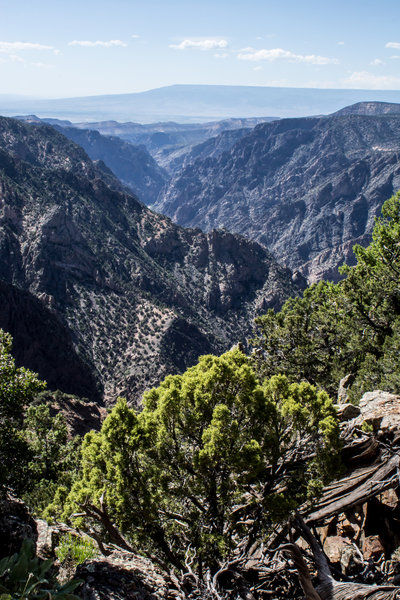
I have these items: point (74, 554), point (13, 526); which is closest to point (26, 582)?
point (74, 554)

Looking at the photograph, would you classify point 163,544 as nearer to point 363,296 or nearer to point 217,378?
point 217,378

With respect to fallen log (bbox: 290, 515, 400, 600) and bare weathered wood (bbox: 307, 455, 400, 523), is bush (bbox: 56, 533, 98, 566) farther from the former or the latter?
bare weathered wood (bbox: 307, 455, 400, 523)

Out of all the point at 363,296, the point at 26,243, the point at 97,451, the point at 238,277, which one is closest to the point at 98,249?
the point at 26,243

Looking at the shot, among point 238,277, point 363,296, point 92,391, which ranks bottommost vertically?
point 92,391

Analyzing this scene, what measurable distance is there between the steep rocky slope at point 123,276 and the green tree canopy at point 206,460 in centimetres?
6761

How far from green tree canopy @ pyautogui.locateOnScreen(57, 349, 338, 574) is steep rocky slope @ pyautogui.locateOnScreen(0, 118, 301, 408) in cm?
6761

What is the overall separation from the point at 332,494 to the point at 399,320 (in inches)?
550

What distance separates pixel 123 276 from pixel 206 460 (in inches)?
4691

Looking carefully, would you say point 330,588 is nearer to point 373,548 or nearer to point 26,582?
point 373,548

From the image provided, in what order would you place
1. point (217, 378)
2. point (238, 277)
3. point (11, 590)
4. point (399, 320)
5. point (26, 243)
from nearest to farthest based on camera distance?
point (11, 590), point (217, 378), point (399, 320), point (26, 243), point (238, 277)

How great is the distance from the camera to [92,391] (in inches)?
3137

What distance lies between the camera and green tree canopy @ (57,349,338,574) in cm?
1093

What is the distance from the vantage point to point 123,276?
12719 centimetres

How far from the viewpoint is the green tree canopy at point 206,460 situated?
10.9 meters
